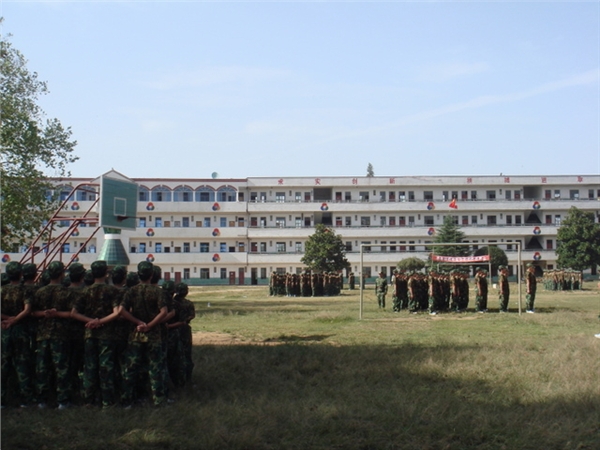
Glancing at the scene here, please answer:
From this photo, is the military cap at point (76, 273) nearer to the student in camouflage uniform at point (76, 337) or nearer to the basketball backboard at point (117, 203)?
the student in camouflage uniform at point (76, 337)

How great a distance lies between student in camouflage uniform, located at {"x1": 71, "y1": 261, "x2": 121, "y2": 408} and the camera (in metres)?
7.77

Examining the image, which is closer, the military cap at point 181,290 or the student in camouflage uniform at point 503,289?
the military cap at point 181,290

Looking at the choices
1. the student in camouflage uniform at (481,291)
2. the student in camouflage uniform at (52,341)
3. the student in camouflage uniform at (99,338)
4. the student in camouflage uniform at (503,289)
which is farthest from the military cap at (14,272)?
the student in camouflage uniform at (503,289)

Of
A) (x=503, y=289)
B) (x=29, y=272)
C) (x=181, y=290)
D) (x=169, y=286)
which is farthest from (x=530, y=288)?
(x=29, y=272)

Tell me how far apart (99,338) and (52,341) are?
0.61 meters

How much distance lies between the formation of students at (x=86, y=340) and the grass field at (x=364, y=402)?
352 mm

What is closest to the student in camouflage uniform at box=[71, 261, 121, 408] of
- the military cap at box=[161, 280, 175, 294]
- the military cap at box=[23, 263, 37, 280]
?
the military cap at box=[23, 263, 37, 280]

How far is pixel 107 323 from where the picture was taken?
777cm

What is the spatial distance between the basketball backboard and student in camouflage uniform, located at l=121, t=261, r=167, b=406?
17.1 metres

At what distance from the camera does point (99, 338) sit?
7777 millimetres

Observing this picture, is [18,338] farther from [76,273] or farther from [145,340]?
[145,340]

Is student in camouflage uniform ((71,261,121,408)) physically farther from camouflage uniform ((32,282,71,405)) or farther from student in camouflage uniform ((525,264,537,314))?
student in camouflage uniform ((525,264,537,314))

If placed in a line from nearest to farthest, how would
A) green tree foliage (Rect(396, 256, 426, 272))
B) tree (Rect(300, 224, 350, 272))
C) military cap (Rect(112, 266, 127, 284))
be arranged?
military cap (Rect(112, 266, 127, 284)), green tree foliage (Rect(396, 256, 426, 272)), tree (Rect(300, 224, 350, 272))

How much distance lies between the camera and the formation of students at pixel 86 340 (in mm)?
7777
